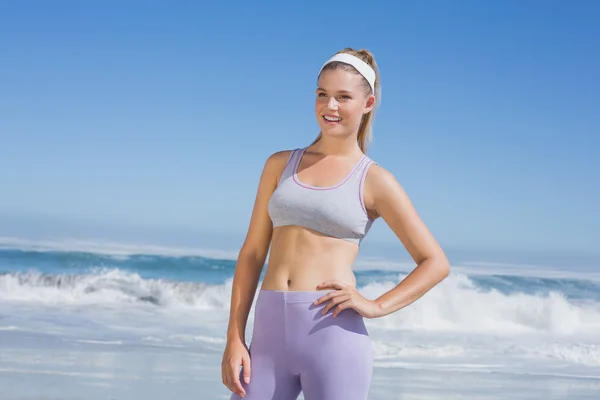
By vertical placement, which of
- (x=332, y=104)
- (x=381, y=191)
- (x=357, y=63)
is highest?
(x=357, y=63)

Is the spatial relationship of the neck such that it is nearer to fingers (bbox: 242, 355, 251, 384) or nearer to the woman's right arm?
the woman's right arm

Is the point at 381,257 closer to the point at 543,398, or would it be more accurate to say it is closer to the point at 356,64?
the point at 543,398

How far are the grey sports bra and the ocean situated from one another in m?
4.02

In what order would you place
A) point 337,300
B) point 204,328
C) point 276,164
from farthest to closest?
point 204,328 → point 276,164 → point 337,300

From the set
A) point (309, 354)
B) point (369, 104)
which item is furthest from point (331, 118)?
point (309, 354)

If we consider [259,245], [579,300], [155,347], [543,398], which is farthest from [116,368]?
[579,300]

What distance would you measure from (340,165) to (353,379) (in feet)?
1.98

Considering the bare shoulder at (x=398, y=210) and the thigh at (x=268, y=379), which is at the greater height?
the bare shoulder at (x=398, y=210)

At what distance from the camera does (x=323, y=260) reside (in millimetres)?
2426

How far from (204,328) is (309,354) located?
9.34 m

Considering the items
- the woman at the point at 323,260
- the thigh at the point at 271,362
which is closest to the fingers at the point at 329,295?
the woman at the point at 323,260

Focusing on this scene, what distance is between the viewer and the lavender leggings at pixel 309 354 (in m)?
2.37

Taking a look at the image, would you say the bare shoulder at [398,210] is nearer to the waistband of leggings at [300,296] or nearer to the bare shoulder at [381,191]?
the bare shoulder at [381,191]

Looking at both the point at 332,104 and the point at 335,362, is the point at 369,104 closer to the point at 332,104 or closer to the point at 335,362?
the point at 332,104
